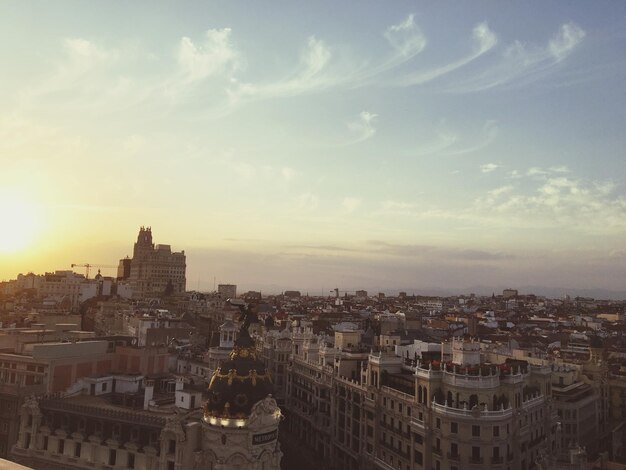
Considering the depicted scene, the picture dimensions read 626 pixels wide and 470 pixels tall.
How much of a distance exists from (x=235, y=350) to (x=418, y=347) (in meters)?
43.7

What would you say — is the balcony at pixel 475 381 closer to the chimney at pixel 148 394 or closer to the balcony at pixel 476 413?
the balcony at pixel 476 413

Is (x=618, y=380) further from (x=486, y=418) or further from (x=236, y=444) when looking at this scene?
(x=236, y=444)

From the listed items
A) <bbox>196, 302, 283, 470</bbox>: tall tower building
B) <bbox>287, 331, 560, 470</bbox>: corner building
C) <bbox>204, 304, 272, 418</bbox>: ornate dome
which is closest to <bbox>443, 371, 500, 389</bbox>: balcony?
<bbox>287, 331, 560, 470</bbox>: corner building

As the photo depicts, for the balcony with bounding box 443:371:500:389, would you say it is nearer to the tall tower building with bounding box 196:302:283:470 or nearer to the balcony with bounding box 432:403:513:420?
the balcony with bounding box 432:403:513:420

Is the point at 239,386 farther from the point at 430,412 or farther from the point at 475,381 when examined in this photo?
the point at 475,381

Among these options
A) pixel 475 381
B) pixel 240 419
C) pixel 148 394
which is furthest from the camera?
pixel 475 381

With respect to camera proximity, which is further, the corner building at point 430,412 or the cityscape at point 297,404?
the corner building at point 430,412

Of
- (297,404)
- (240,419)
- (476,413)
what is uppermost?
(240,419)

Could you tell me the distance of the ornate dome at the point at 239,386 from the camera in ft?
130

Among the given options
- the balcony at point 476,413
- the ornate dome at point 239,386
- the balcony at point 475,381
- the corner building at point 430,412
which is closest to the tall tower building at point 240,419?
the ornate dome at point 239,386

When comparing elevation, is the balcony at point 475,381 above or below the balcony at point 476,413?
above

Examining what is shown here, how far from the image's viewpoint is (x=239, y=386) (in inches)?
1587

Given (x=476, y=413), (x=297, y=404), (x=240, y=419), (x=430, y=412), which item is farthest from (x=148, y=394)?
(x=297, y=404)

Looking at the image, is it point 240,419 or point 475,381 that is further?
point 475,381
